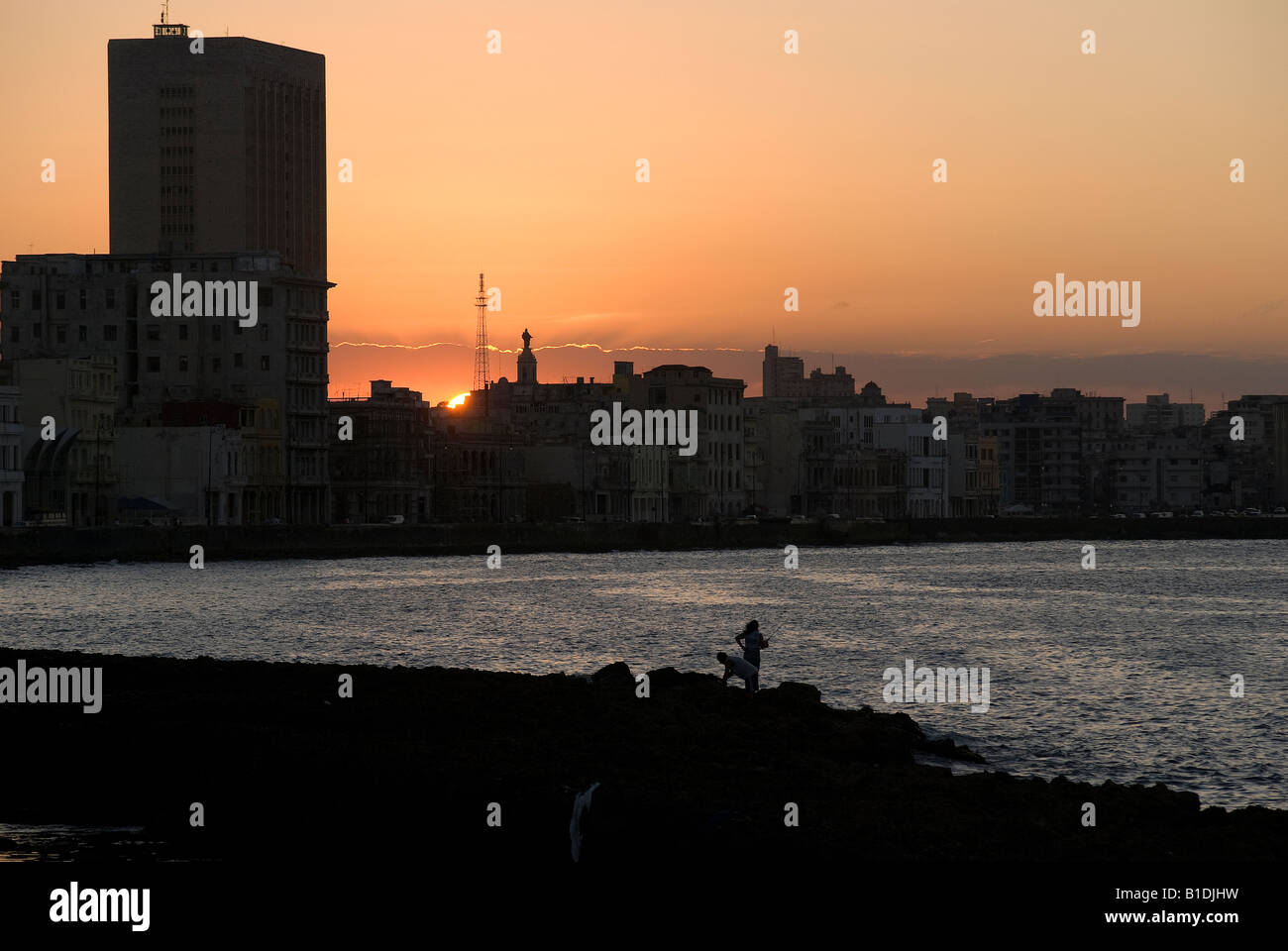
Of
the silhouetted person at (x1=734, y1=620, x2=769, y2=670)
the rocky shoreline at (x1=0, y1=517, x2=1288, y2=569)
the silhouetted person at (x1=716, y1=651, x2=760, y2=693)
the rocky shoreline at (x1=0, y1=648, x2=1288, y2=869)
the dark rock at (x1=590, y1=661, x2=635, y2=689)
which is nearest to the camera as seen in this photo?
the rocky shoreline at (x1=0, y1=648, x2=1288, y2=869)

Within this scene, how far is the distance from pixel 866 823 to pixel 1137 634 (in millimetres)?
51378

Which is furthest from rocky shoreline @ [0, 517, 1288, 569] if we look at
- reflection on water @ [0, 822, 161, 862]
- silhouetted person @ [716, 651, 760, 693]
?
reflection on water @ [0, 822, 161, 862]

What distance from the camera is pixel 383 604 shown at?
8462cm

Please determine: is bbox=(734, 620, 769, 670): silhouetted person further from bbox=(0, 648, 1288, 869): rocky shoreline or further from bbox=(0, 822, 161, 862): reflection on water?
bbox=(0, 822, 161, 862): reflection on water

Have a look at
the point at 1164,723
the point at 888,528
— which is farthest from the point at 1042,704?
the point at 888,528

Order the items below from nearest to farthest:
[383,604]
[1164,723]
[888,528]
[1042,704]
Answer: [1164,723], [1042,704], [383,604], [888,528]

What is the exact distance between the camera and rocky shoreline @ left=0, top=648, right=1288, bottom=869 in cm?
2262

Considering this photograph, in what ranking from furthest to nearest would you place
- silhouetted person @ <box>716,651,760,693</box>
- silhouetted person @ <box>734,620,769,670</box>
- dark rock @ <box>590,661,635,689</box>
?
dark rock @ <box>590,661,635,689</box> → silhouetted person @ <box>716,651,760,693</box> → silhouetted person @ <box>734,620,769,670</box>

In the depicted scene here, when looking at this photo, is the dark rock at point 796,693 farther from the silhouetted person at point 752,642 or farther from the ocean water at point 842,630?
the ocean water at point 842,630

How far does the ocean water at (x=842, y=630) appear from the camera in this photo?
135ft

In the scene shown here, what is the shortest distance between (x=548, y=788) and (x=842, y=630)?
49.0m

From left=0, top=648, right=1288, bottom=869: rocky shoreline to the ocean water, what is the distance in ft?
14.6

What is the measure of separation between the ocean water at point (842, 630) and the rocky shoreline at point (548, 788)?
4458mm
